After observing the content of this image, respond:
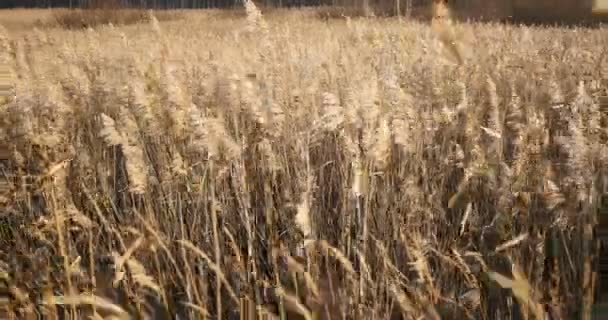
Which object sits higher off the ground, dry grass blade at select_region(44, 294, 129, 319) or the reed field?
the reed field

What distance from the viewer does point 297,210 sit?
5.16 ft

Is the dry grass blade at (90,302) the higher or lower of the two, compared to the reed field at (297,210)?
lower

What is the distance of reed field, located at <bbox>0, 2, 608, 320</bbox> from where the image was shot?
149cm

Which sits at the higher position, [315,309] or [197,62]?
[197,62]

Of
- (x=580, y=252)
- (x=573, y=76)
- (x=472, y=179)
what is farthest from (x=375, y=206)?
(x=573, y=76)

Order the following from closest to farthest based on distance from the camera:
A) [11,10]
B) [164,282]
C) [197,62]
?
[164,282] → [197,62] → [11,10]

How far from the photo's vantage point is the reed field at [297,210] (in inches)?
58.7

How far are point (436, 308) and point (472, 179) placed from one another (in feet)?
1.39

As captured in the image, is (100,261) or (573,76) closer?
(100,261)

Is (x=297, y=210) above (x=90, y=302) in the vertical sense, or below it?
above

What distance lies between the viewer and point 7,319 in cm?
154

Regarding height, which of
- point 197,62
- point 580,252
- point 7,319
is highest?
point 197,62

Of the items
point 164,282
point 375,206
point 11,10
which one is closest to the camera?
point 164,282

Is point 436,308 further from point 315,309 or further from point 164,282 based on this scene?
point 164,282
